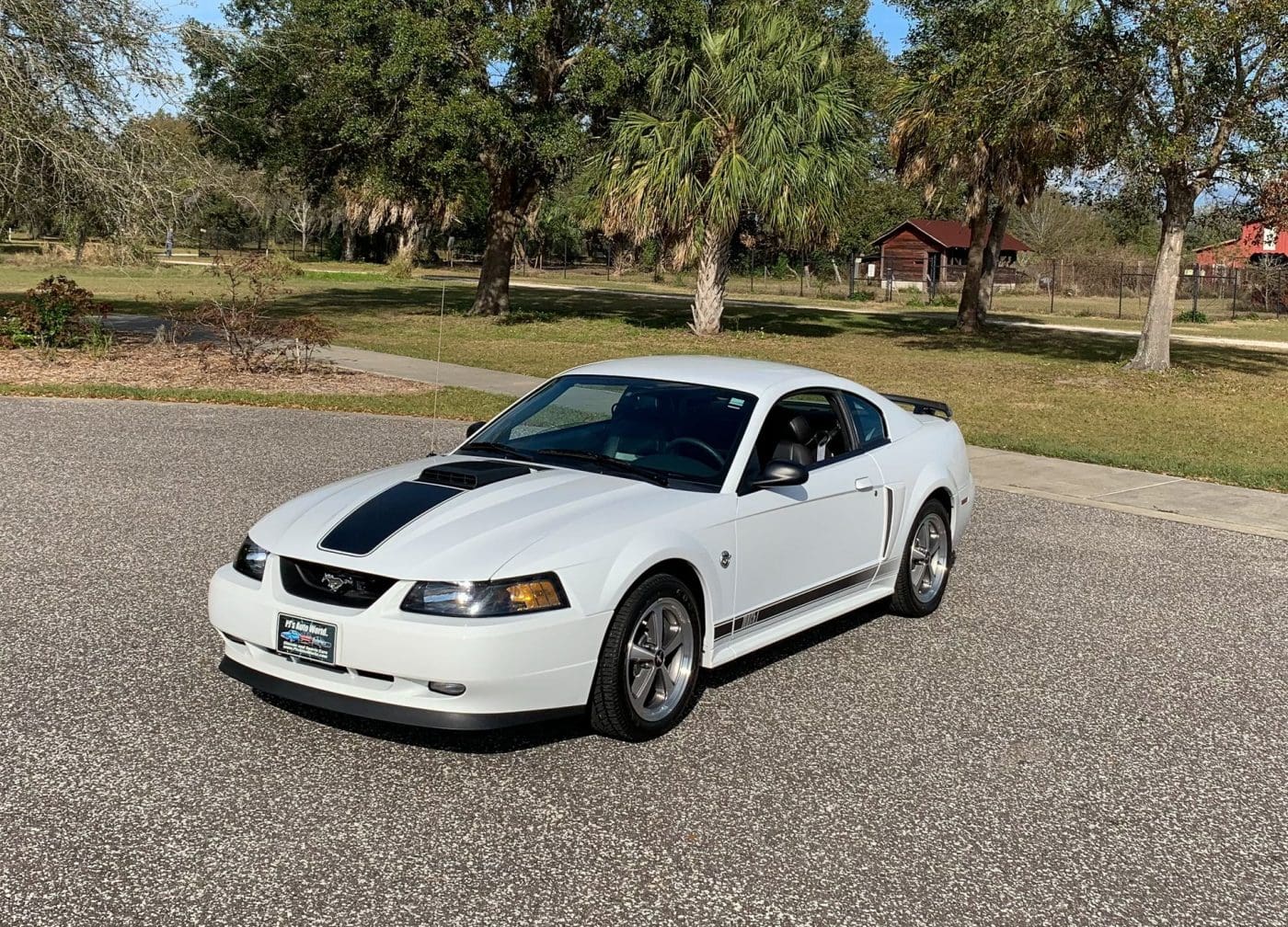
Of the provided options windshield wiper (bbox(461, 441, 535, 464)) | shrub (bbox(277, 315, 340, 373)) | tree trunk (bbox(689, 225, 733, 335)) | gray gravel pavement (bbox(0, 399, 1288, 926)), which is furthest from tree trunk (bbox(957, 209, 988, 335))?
windshield wiper (bbox(461, 441, 535, 464))

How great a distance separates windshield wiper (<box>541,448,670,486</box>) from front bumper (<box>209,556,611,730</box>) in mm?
953

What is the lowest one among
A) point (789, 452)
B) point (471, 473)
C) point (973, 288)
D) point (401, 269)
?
point (471, 473)

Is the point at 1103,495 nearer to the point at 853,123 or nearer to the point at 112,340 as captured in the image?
the point at 112,340

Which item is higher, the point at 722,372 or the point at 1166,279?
the point at 1166,279

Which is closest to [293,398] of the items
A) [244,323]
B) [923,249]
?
[244,323]

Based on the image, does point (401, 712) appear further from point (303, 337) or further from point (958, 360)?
point (958, 360)

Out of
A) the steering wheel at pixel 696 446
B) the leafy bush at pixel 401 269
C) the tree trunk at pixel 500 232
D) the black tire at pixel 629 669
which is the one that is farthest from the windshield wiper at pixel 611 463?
the leafy bush at pixel 401 269

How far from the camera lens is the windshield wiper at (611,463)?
5.43 metres

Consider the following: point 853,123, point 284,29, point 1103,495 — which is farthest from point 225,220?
point 1103,495

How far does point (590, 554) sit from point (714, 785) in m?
0.96

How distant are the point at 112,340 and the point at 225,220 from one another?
200 ft

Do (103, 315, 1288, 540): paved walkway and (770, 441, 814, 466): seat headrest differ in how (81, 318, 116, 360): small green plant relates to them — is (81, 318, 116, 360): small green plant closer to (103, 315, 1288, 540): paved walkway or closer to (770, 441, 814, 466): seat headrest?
(103, 315, 1288, 540): paved walkway

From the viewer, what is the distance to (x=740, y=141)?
27047 millimetres

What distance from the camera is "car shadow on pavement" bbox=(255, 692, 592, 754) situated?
16.0 feet
